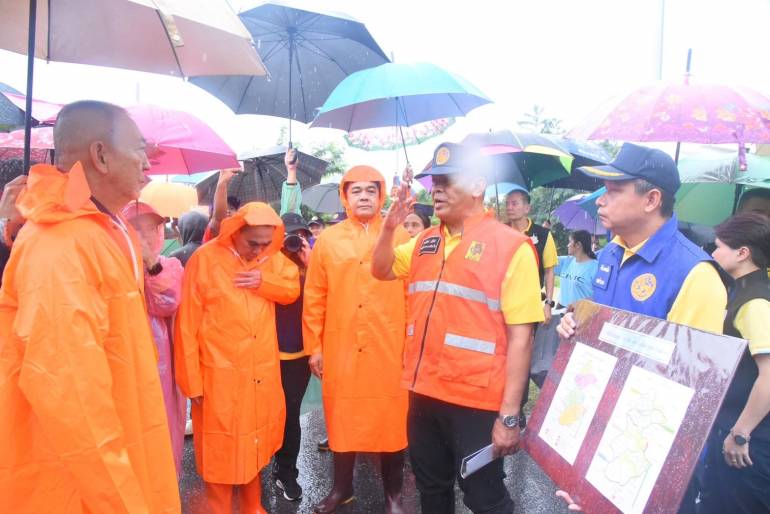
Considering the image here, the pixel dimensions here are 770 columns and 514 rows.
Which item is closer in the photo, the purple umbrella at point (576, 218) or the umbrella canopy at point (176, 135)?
the umbrella canopy at point (176, 135)

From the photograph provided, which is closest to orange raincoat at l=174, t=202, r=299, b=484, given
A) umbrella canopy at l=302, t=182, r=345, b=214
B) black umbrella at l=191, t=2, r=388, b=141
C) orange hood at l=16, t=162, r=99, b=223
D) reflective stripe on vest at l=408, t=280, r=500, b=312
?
reflective stripe on vest at l=408, t=280, r=500, b=312

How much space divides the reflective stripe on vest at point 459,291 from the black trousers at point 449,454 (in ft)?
1.71

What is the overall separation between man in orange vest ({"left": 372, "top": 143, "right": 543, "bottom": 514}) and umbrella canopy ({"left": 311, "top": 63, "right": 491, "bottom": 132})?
2.43 feet

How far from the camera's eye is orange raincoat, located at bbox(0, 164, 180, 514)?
1.46 m

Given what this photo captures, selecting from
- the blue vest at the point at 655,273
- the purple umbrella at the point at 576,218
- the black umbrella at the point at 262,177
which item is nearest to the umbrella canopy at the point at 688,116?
the blue vest at the point at 655,273

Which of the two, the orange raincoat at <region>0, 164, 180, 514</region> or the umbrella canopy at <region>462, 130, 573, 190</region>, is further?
the umbrella canopy at <region>462, 130, 573, 190</region>

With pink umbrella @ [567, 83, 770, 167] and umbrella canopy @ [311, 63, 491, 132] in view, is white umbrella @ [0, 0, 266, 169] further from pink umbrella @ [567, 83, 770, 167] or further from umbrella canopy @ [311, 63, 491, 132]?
pink umbrella @ [567, 83, 770, 167]

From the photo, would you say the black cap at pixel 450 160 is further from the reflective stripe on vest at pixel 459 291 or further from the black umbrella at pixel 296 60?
the black umbrella at pixel 296 60

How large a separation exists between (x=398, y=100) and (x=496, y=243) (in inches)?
79.3

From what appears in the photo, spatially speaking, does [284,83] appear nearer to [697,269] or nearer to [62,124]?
[62,124]

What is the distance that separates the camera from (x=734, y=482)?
8.51 ft

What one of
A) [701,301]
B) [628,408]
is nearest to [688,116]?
[701,301]

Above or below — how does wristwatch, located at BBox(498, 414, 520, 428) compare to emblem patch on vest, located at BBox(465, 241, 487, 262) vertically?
below

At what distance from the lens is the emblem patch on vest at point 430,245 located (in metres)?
2.79
